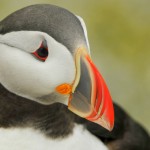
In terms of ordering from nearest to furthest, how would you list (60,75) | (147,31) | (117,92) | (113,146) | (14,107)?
(60,75)
(14,107)
(113,146)
(117,92)
(147,31)

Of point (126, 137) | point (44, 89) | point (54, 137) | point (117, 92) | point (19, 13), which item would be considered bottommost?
point (117, 92)

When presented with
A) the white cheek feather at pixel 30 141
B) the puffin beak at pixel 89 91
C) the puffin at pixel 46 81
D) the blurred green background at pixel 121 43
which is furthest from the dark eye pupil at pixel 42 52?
the blurred green background at pixel 121 43

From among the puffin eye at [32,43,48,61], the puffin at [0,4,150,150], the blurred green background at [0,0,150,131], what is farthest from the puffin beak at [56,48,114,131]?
the blurred green background at [0,0,150,131]

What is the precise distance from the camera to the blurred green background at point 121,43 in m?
5.11

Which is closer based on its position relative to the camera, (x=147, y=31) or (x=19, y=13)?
(x=19, y=13)

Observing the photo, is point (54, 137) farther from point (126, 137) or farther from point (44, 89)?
point (126, 137)

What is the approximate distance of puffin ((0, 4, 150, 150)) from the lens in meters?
2.50

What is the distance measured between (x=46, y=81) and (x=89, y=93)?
0.18 metres

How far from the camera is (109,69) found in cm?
519

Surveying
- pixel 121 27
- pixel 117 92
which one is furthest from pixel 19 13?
pixel 121 27

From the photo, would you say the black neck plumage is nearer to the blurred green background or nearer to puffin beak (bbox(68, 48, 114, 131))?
puffin beak (bbox(68, 48, 114, 131))

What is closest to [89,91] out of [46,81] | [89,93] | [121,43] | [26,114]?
[89,93]

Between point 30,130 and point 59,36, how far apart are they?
43 centimetres

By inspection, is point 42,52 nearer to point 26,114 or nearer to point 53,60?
point 53,60
